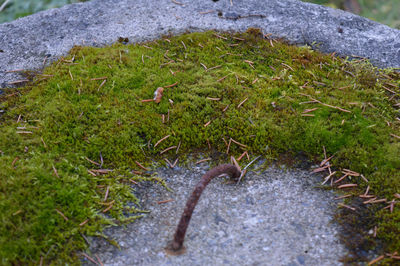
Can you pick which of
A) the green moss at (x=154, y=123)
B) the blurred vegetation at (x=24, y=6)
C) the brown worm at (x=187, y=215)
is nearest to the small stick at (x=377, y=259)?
the green moss at (x=154, y=123)

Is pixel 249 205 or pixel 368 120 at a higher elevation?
pixel 368 120

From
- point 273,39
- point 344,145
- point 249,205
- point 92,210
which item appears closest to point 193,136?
point 249,205

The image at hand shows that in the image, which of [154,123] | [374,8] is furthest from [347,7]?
[154,123]

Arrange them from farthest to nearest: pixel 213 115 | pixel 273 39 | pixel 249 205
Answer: pixel 273 39
pixel 213 115
pixel 249 205

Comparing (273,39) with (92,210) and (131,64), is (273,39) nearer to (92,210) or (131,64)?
(131,64)

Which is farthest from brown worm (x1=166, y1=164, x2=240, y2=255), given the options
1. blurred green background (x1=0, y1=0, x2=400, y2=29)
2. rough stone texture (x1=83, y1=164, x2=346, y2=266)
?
blurred green background (x1=0, y1=0, x2=400, y2=29)

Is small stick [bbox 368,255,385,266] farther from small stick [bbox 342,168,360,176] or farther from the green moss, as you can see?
small stick [bbox 342,168,360,176]
